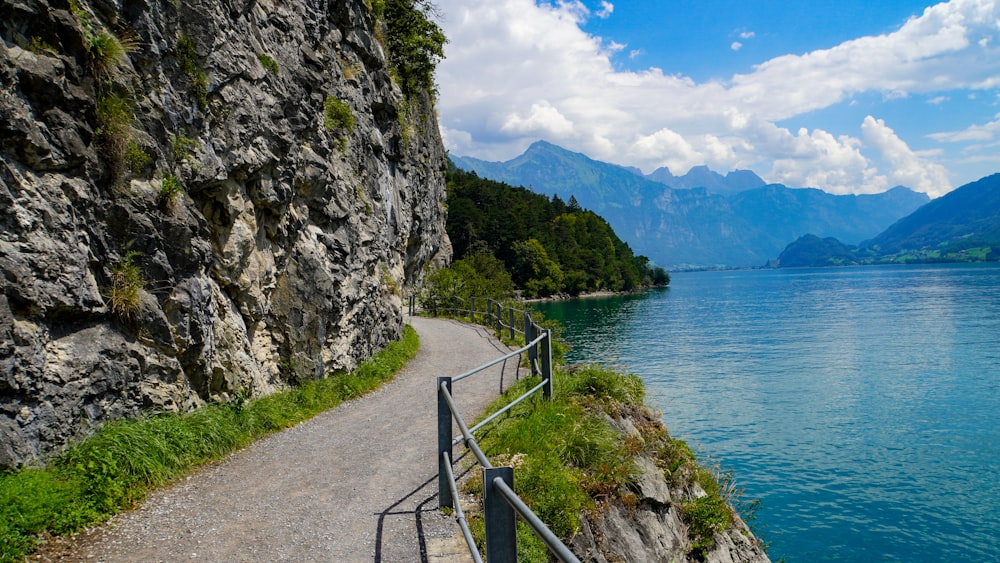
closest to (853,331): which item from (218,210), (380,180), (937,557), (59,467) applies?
(937,557)

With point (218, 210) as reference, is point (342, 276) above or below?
below

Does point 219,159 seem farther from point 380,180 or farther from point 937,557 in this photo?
point 937,557

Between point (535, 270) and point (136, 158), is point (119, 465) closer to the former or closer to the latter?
point (136, 158)

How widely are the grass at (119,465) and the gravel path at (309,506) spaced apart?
0.83 ft

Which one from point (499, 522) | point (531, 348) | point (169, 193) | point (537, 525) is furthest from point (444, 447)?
point (531, 348)

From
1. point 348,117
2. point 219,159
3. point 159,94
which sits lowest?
point 219,159

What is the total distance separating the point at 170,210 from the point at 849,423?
24.4 meters

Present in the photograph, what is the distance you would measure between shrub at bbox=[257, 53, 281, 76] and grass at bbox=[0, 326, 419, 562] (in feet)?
23.6

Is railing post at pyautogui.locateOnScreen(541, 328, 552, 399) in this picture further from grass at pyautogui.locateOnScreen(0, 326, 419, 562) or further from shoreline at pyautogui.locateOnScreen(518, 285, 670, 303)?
shoreline at pyautogui.locateOnScreen(518, 285, 670, 303)

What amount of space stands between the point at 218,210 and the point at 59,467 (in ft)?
18.6

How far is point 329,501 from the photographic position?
25.0ft

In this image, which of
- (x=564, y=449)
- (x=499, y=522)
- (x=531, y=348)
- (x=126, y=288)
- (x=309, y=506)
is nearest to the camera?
(x=499, y=522)

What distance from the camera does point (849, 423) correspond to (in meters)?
23.3

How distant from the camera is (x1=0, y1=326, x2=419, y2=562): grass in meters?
6.09
